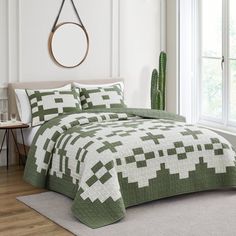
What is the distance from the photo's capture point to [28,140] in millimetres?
5695

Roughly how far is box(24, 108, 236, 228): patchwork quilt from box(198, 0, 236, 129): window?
1.34 meters

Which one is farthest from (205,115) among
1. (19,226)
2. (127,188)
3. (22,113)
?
(19,226)

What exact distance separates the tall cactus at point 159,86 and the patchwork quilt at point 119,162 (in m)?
1.45

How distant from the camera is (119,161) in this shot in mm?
4348

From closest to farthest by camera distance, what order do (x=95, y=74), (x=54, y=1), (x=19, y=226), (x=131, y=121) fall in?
(x=19, y=226) < (x=131, y=121) < (x=54, y=1) < (x=95, y=74)

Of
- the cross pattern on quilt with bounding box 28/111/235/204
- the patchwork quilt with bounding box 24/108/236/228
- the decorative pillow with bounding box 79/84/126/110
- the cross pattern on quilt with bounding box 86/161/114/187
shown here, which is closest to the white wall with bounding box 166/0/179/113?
the decorative pillow with bounding box 79/84/126/110

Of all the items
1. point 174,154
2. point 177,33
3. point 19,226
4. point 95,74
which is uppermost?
point 177,33

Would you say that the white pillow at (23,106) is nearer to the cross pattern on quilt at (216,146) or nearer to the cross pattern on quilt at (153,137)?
the cross pattern on quilt at (153,137)

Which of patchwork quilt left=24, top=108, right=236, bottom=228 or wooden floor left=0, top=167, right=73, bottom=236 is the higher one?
patchwork quilt left=24, top=108, right=236, bottom=228

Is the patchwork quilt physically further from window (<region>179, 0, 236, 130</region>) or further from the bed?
window (<region>179, 0, 236, 130</region>)

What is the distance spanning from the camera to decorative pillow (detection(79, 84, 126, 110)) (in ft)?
19.6

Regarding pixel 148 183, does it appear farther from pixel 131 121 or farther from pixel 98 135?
pixel 131 121

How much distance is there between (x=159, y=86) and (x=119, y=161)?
8.62 feet

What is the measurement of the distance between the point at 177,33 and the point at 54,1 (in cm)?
154
